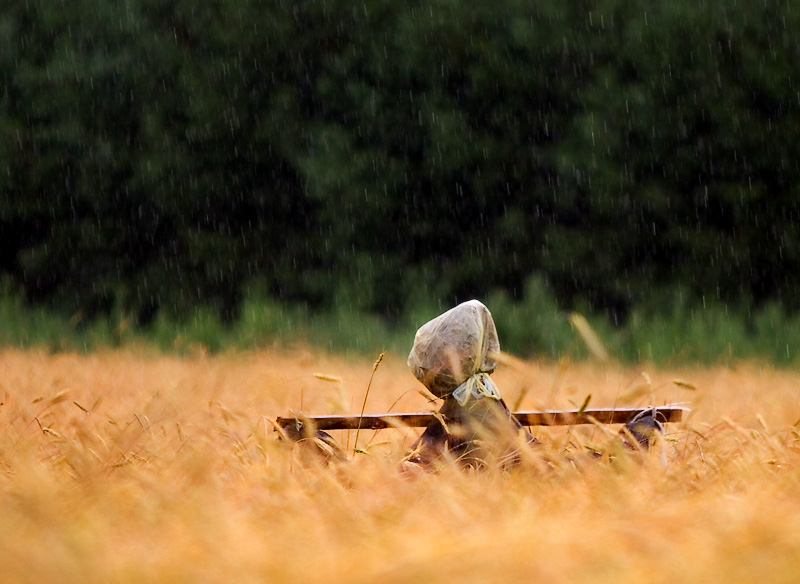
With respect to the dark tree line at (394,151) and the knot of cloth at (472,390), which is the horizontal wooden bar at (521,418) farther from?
the dark tree line at (394,151)

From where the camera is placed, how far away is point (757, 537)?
3.14ft

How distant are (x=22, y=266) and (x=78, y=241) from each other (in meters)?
0.75

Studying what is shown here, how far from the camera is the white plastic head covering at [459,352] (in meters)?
2.17

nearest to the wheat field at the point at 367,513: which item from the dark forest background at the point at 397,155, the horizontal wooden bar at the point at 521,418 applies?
the horizontal wooden bar at the point at 521,418

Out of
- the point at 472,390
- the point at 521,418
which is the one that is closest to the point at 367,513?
the point at 521,418

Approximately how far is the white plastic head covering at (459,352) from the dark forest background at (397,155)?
18.2 ft

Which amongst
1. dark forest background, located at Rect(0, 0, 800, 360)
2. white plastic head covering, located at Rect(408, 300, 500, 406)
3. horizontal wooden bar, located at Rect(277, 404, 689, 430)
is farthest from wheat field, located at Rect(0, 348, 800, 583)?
dark forest background, located at Rect(0, 0, 800, 360)

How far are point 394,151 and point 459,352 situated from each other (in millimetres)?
7695

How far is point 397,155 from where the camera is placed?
9.68 meters

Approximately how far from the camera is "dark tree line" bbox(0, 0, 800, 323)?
8.41 metres

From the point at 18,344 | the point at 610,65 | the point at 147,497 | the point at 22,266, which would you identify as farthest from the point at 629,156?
the point at 147,497

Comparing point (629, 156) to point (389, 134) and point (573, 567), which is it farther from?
point (573, 567)

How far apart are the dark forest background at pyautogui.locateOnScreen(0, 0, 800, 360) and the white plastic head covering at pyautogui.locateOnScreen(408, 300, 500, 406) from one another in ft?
18.2

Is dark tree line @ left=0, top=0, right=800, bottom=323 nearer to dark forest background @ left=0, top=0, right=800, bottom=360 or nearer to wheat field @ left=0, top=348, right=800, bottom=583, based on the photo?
dark forest background @ left=0, top=0, right=800, bottom=360
